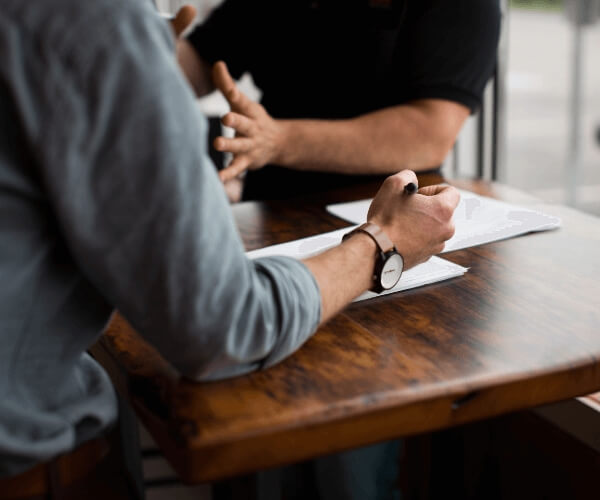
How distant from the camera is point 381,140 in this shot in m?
1.58

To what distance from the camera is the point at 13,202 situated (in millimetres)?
641

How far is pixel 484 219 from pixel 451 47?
0.50m

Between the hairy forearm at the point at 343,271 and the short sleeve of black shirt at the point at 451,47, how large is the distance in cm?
83

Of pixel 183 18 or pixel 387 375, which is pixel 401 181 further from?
pixel 183 18

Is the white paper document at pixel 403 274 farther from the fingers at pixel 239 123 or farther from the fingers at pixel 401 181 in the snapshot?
the fingers at pixel 239 123

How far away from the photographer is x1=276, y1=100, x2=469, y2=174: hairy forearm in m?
1.55

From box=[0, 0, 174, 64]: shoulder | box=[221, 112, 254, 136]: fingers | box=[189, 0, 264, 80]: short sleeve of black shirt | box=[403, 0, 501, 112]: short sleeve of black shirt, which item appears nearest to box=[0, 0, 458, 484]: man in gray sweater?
box=[0, 0, 174, 64]: shoulder

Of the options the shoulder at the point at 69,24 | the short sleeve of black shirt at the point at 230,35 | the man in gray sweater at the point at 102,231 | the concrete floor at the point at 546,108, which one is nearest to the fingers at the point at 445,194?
the man in gray sweater at the point at 102,231

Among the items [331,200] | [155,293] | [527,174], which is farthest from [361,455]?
[527,174]

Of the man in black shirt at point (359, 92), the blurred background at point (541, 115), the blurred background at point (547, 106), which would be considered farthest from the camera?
the blurred background at point (547, 106)

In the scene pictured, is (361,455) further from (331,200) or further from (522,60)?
(522,60)

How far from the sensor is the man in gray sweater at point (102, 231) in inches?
23.5

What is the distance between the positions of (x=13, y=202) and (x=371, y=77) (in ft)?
3.88

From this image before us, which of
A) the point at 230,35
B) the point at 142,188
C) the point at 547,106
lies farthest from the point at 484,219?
the point at 547,106
